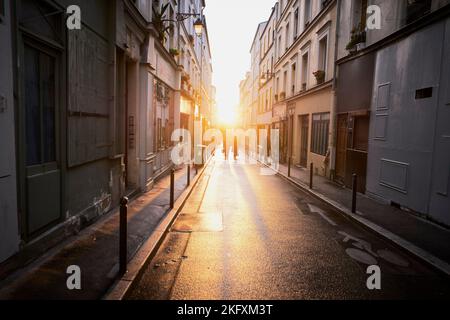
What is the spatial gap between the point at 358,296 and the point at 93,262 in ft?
11.7

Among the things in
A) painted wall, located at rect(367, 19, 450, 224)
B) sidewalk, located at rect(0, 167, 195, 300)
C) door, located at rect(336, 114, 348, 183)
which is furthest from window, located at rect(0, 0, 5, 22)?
door, located at rect(336, 114, 348, 183)

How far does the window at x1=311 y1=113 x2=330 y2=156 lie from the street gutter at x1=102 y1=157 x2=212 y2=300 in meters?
9.40

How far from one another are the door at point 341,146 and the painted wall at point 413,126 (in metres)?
2.23

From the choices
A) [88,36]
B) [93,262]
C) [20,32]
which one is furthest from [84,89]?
[93,262]

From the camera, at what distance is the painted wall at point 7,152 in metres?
3.89

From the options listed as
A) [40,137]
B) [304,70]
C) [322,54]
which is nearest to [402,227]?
[40,137]

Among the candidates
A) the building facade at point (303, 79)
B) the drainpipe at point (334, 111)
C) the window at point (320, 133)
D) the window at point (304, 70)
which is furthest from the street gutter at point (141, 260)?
the window at point (304, 70)

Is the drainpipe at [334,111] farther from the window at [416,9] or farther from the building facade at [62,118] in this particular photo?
the building facade at [62,118]

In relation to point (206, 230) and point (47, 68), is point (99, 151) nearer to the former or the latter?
point (47, 68)

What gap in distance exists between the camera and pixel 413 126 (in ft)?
26.8

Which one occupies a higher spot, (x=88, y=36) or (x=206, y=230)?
(x=88, y=36)

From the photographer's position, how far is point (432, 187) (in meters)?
7.43

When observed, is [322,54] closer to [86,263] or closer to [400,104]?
[400,104]
